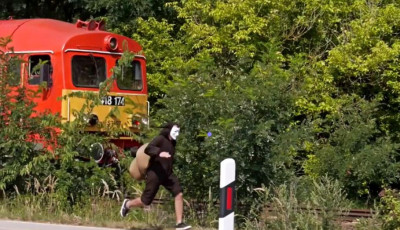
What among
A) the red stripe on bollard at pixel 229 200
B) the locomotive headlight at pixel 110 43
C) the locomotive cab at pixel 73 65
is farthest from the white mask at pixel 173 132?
the locomotive headlight at pixel 110 43

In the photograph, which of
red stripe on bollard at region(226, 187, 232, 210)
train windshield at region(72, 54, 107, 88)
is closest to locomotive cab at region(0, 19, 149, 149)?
train windshield at region(72, 54, 107, 88)

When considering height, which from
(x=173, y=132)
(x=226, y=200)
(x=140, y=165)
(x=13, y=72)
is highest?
(x=13, y=72)

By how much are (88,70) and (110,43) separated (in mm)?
A: 799

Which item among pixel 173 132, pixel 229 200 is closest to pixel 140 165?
pixel 173 132

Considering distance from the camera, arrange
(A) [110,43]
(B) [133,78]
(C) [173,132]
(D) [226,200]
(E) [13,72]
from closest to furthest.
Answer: (D) [226,200] < (C) [173,132] < (E) [13,72] < (A) [110,43] < (B) [133,78]

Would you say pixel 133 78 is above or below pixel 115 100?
above

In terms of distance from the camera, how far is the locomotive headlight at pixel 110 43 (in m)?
17.9

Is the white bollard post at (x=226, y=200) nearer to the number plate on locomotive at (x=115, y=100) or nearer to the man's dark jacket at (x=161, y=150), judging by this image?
the man's dark jacket at (x=161, y=150)

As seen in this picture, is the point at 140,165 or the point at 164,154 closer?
the point at 164,154

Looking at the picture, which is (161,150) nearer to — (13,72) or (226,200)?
(226,200)

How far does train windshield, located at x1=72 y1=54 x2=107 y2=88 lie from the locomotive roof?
0.89 ft

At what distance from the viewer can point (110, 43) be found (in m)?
17.9

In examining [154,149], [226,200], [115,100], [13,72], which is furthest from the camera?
[115,100]

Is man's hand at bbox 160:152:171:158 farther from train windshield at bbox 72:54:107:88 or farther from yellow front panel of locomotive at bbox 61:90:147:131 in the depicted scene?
train windshield at bbox 72:54:107:88
